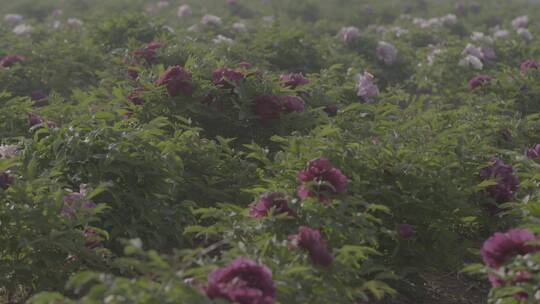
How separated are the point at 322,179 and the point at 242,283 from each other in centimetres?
88

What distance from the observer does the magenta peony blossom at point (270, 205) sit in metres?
3.23

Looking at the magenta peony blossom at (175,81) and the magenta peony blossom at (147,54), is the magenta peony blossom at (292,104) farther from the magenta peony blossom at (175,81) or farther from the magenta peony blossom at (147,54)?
the magenta peony blossom at (147,54)

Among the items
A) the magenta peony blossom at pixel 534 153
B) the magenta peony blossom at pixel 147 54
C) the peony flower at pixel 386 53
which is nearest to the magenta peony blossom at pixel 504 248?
the magenta peony blossom at pixel 534 153

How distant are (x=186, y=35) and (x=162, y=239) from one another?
516 centimetres

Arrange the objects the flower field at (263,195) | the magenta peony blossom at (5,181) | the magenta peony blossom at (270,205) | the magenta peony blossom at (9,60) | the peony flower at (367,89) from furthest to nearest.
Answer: the magenta peony blossom at (9,60), the peony flower at (367,89), the magenta peony blossom at (5,181), the magenta peony blossom at (270,205), the flower field at (263,195)

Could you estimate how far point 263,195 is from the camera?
3.25 m

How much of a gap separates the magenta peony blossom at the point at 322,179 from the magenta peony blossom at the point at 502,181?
3.64 ft

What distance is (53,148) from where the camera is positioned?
13.0 ft

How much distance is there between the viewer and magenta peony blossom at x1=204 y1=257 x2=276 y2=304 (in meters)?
2.46

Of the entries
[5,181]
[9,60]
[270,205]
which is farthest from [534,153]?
[9,60]

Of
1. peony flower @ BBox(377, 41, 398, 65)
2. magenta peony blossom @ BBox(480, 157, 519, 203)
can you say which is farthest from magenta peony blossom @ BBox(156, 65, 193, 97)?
peony flower @ BBox(377, 41, 398, 65)

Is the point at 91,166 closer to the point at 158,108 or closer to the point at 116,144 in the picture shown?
the point at 116,144

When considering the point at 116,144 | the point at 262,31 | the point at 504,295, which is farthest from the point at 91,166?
the point at 262,31

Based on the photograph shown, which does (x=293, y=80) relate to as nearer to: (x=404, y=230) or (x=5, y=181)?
(x=404, y=230)
